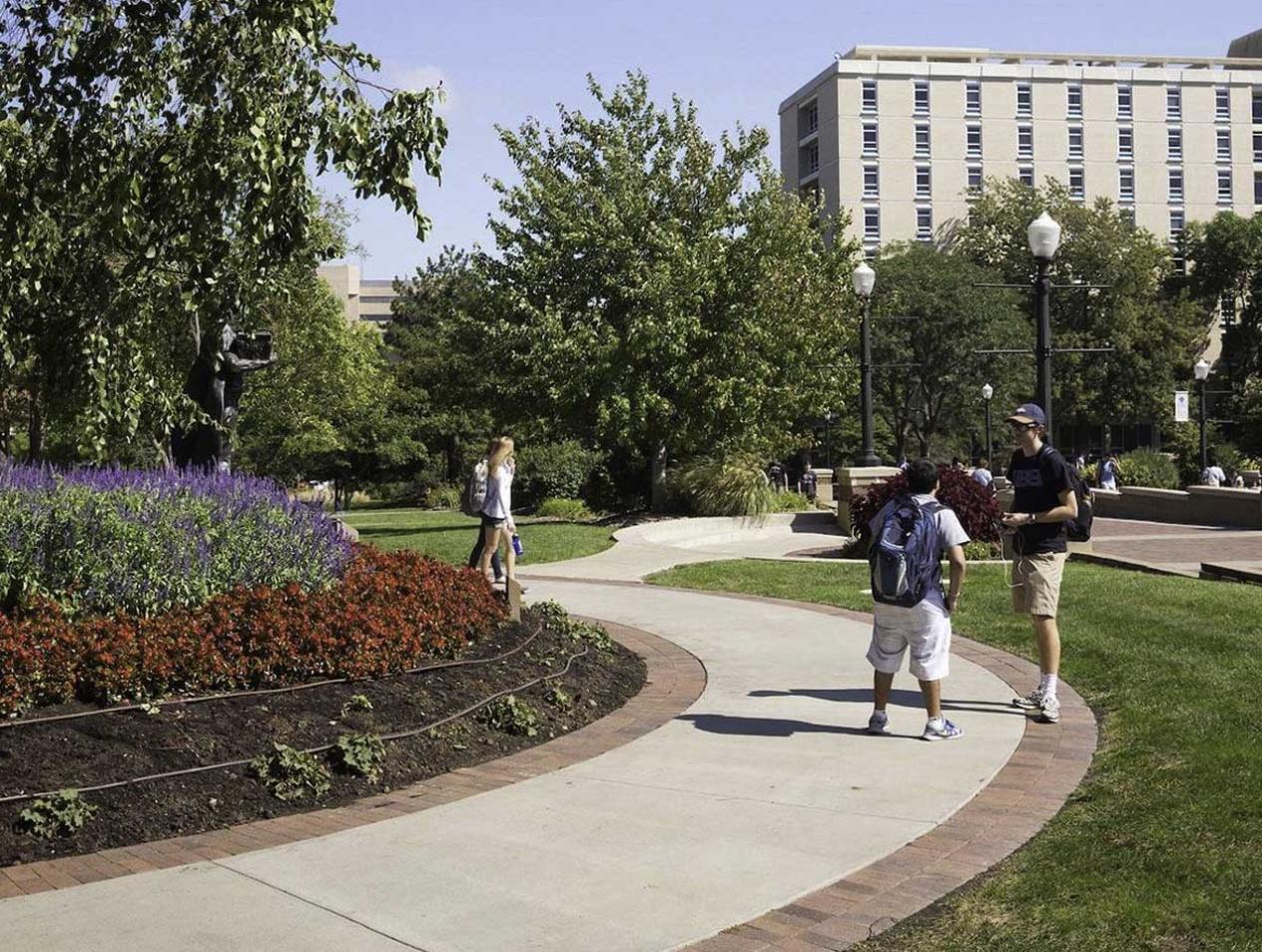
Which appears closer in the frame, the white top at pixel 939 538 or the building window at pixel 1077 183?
the white top at pixel 939 538

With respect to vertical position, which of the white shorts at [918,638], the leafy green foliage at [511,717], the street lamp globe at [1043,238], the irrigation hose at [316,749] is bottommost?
the leafy green foliage at [511,717]

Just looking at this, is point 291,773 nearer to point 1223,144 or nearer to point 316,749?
point 316,749

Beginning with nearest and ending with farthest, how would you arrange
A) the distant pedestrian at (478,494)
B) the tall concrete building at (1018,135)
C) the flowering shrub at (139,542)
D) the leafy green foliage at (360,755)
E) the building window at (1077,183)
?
the leafy green foliage at (360,755), the flowering shrub at (139,542), the distant pedestrian at (478,494), the tall concrete building at (1018,135), the building window at (1077,183)

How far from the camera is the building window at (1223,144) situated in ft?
265

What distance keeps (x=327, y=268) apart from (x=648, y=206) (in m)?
95.6

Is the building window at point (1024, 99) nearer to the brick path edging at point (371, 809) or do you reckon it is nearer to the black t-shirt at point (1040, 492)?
the black t-shirt at point (1040, 492)

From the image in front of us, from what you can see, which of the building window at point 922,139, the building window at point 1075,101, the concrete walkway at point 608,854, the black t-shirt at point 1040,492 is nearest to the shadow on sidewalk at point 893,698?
the concrete walkway at point 608,854

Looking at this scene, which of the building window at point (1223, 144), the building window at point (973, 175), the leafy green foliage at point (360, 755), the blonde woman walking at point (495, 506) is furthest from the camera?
the building window at point (1223, 144)

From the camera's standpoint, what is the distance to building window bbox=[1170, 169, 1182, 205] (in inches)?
3169

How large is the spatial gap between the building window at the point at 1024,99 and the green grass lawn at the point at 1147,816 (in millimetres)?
74679

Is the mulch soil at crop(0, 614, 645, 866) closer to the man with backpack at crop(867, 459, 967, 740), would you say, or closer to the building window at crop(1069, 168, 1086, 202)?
the man with backpack at crop(867, 459, 967, 740)

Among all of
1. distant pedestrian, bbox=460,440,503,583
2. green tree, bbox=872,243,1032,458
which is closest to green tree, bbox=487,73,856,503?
distant pedestrian, bbox=460,440,503,583

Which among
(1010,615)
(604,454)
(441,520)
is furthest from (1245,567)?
(604,454)

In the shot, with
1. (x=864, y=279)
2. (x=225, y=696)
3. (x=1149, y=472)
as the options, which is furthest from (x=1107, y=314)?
(x=225, y=696)
